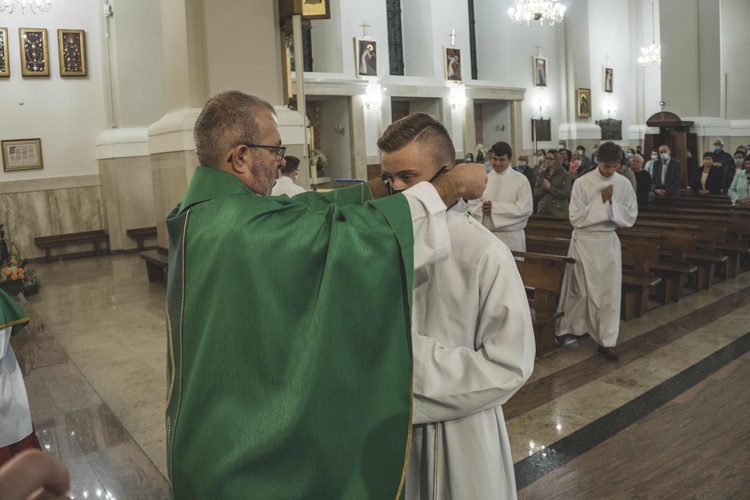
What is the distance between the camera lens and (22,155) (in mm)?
12344

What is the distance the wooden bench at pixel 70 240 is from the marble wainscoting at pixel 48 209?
0.79 feet

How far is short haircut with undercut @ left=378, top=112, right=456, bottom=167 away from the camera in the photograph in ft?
6.13

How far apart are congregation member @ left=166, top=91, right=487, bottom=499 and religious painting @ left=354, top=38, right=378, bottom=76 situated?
1566cm

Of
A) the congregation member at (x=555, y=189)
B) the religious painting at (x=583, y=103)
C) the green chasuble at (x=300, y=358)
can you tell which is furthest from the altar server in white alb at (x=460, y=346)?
the religious painting at (x=583, y=103)

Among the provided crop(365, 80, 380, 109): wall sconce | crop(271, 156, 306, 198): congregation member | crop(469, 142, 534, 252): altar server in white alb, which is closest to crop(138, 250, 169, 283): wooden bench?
crop(271, 156, 306, 198): congregation member

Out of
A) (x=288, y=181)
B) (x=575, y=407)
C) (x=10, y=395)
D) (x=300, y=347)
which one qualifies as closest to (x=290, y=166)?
(x=288, y=181)

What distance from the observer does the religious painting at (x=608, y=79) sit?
21.5 m

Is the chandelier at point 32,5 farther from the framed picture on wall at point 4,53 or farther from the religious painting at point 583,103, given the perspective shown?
the religious painting at point 583,103

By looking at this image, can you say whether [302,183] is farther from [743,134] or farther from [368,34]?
[743,134]

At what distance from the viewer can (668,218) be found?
9.32 m

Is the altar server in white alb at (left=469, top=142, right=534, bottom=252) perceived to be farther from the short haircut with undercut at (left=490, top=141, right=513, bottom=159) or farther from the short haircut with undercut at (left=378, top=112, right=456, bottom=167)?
the short haircut with undercut at (left=378, top=112, right=456, bottom=167)

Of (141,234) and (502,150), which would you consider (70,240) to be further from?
(502,150)

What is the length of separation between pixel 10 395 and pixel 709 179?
12410 millimetres

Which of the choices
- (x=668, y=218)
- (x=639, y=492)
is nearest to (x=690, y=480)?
(x=639, y=492)
